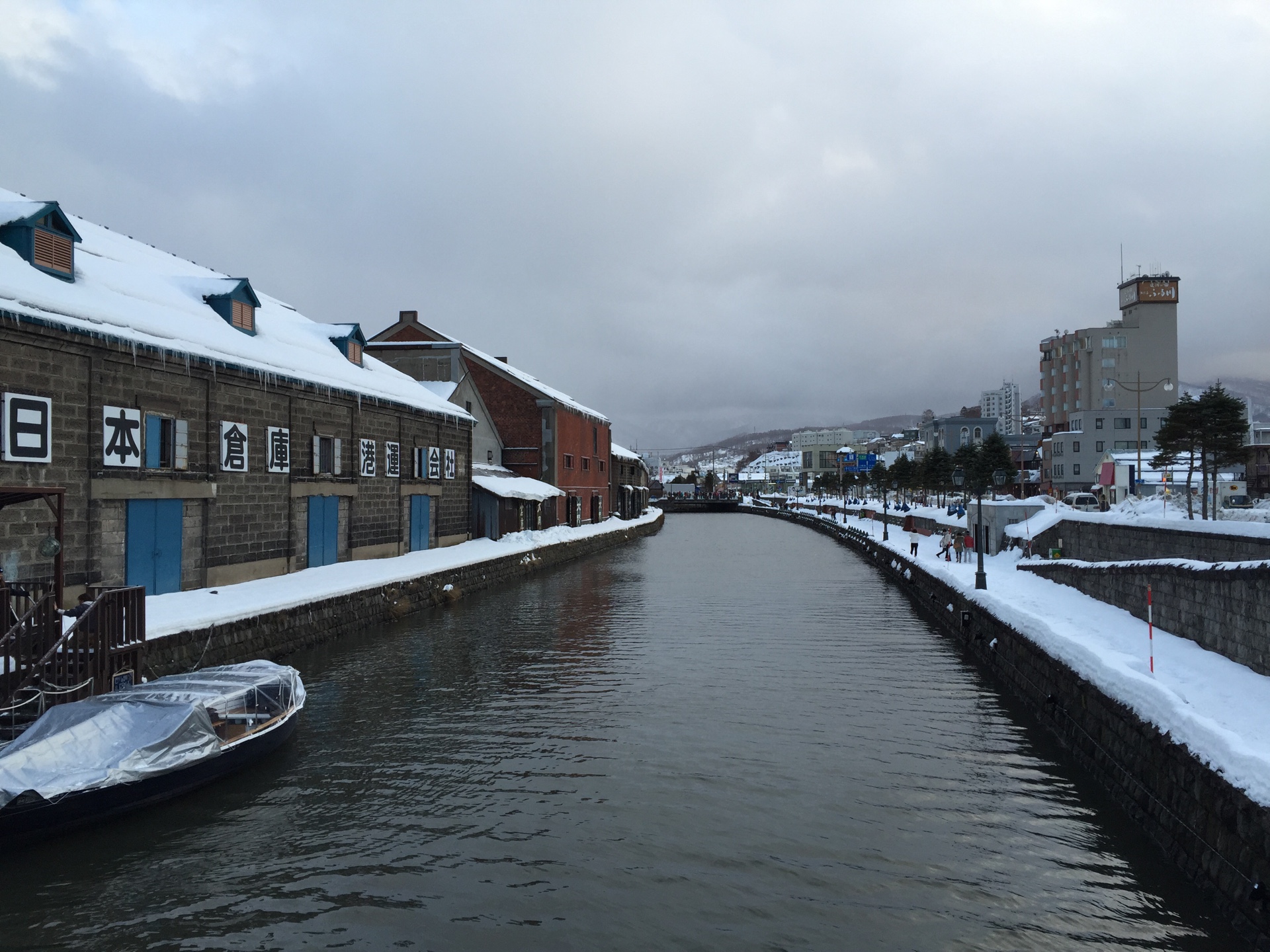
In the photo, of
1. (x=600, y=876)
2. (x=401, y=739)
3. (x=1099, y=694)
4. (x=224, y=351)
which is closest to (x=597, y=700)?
(x=401, y=739)

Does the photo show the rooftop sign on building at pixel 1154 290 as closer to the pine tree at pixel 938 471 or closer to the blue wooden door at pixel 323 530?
the pine tree at pixel 938 471

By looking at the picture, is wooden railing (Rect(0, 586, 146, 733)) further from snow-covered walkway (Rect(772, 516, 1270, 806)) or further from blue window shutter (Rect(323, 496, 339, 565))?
blue window shutter (Rect(323, 496, 339, 565))

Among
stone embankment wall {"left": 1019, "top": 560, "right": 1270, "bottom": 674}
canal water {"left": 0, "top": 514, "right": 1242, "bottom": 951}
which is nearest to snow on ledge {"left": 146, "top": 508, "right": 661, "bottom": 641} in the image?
canal water {"left": 0, "top": 514, "right": 1242, "bottom": 951}

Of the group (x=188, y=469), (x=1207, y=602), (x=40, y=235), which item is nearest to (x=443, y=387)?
(x=188, y=469)

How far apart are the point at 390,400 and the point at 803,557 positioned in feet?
91.1

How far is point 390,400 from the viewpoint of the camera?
32.9 meters

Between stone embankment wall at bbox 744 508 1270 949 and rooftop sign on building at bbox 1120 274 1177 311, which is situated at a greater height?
rooftop sign on building at bbox 1120 274 1177 311

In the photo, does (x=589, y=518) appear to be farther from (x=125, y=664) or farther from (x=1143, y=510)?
(x=125, y=664)

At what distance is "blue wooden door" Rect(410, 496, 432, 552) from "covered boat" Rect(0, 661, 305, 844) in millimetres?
23861

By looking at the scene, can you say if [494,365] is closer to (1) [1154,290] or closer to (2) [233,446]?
(2) [233,446]

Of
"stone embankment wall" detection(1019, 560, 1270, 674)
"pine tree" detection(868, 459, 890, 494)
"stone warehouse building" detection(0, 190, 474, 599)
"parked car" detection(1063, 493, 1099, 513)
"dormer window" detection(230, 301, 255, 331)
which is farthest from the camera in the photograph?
"pine tree" detection(868, 459, 890, 494)

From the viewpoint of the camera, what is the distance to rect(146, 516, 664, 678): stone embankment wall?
51.8 ft

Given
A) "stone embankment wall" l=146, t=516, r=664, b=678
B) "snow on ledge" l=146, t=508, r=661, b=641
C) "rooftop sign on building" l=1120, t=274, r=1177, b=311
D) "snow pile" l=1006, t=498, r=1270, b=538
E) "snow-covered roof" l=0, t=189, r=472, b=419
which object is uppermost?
"rooftop sign on building" l=1120, t=274, r=1177, b=311

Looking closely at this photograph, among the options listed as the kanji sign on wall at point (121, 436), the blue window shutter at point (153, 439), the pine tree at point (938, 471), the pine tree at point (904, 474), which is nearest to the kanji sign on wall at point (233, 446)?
the blue window shutter at point (153, 439)
